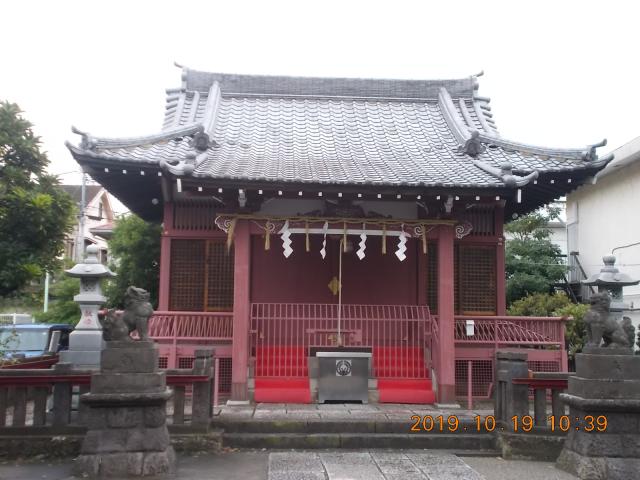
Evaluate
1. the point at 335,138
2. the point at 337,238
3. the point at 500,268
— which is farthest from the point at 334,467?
the point at 335,138

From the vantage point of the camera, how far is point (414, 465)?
778cm

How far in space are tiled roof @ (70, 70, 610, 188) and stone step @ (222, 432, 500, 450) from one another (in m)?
4.41

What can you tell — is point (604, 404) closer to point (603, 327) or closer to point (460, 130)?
point (603, 327)

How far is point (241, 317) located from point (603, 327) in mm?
6253

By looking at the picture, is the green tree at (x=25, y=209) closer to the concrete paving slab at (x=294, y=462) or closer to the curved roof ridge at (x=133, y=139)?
the curved roof ridge at (x=133, y=139)

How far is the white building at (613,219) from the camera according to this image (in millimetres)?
18719

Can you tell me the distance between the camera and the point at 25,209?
31.4 ft

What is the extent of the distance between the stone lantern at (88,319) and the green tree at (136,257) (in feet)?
29.1

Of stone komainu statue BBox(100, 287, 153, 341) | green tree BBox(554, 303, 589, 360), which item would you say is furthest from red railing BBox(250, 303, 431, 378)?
green tree BBox(554, 303, 589, 360)

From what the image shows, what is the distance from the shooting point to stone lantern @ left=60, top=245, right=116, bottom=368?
10695mm

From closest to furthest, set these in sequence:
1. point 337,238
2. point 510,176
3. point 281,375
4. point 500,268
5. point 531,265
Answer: point 510,176
point 281,375
point 337,238
point 500,268
point 531,265

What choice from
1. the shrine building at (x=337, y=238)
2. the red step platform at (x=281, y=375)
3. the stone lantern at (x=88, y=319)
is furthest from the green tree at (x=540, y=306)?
the stone lantern at (x=88, y=319)

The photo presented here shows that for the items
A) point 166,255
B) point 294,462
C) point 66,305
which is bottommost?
point 294,462

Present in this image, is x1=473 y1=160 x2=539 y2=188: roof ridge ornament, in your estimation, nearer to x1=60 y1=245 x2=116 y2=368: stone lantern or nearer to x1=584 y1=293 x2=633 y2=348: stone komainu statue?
x1=584 y1=293 x2=633 y2=348: stone komainu statue
